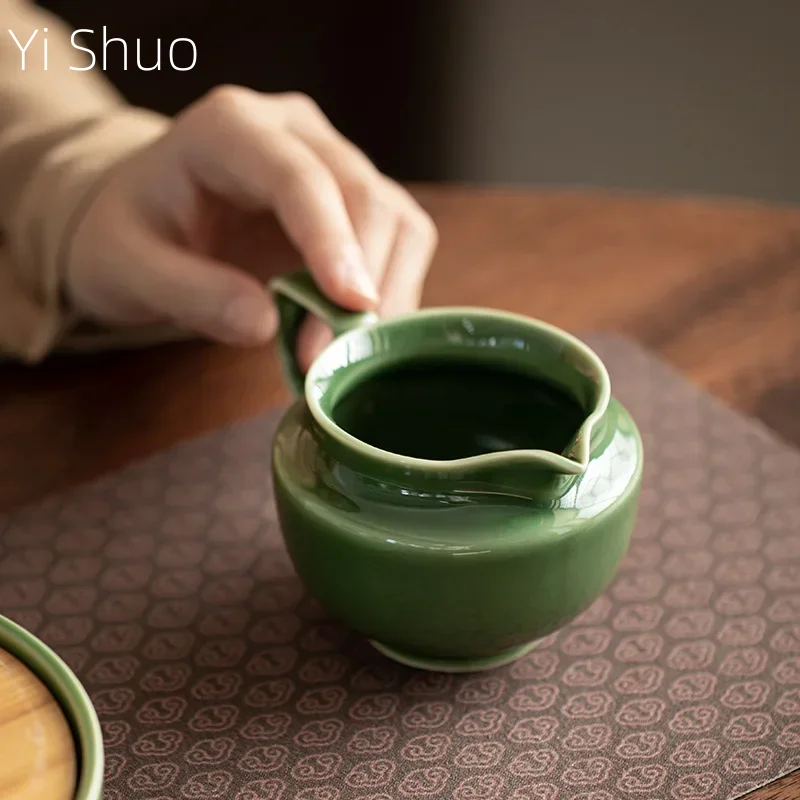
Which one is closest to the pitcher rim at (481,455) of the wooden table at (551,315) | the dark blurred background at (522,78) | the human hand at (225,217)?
the human hand at (225,217)

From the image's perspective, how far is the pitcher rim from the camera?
0.38 meters

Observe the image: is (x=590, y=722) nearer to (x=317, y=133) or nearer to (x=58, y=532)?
(x=58, y=532)

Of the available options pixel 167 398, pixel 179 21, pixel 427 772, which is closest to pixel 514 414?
pixel 427 772

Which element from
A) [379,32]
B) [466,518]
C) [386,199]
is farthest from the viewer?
[379,32]

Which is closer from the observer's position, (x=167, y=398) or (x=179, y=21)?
(x=167, y=398)

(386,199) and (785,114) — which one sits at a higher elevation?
(386,199)

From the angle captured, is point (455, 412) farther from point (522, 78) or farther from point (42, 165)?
point (522, 78)

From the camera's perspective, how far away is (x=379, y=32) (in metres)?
1.70

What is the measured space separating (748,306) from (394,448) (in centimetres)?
36

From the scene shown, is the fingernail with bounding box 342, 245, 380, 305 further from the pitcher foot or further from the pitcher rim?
the pitcher foot

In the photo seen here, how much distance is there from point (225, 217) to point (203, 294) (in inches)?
4.4

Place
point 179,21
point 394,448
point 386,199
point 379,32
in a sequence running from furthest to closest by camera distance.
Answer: point 379,32, point 179,21, point 386,199, point 394,448

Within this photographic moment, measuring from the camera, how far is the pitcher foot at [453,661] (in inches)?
18.4

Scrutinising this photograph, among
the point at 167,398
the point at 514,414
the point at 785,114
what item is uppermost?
the point at 514,414
